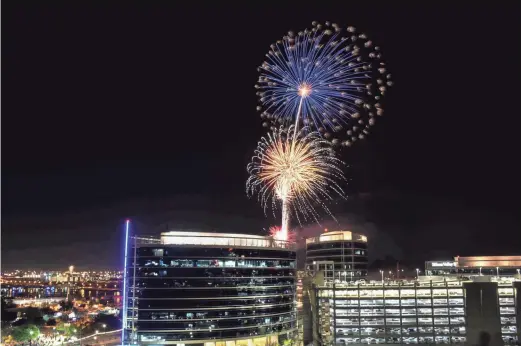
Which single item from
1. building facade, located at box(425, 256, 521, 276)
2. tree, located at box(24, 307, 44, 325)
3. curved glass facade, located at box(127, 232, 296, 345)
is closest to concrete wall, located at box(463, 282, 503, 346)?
curved glass facade, located at box(127, 232, 296, 345)

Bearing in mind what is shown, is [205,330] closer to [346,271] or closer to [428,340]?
[428,340]

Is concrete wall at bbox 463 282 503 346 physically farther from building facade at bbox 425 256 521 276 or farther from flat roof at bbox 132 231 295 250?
building facade at bbox 425 256 521 276

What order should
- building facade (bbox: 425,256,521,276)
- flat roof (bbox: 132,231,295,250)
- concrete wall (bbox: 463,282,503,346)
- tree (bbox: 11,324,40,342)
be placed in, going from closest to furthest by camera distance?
concrete wall (bbox: 463,282,503,346)
flat roof (bbox: 132,231,295,250)
tree (bbox: 11,324,40,342)
building facade (bbox: 425,256,521,276)

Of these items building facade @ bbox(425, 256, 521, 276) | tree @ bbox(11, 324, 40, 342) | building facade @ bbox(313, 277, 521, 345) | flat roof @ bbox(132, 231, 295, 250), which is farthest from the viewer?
building facade @ bbox(425, 256, 521, 276)

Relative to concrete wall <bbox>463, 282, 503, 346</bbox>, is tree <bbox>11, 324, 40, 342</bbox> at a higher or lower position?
lower

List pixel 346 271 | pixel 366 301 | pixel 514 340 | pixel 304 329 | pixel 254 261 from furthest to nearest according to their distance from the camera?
pixel 346 271
pixel 304 329
pixel 254 261
pixel 366 301
pixel 514 340

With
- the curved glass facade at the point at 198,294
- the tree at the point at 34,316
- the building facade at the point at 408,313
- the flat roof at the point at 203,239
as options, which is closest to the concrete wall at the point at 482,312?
the building facade at the point at 408,313

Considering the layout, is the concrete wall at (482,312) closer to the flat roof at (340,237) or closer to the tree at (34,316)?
the flat roof at (340,237)

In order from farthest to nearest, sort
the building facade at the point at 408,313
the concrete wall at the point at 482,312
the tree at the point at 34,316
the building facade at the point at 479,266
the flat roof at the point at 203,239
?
the tree at the point at 34,316, the building facade at the point at 479,266, the flat roof at the point at 203,239, the building facade at the point at 408,313, the concrete wall at the point at 482,312

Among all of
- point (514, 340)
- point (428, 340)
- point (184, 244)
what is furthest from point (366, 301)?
point (184, 244)
